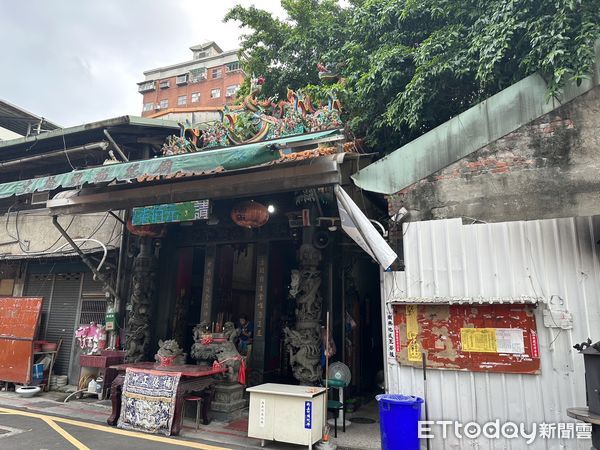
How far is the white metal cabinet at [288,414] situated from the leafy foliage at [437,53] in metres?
5.79

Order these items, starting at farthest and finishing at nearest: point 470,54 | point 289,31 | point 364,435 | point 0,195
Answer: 1. point 289,31
2. point 0,195
3. point 470,54
4. point 364,435

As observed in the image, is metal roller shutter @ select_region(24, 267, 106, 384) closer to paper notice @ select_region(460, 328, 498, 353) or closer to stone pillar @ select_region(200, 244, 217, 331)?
stone pillar @ select_region(200, 244, 217, 331)

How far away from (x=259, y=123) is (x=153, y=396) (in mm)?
6132

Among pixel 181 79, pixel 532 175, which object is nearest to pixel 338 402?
pixel 532 175

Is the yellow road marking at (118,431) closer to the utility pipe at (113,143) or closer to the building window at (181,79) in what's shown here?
the utility pipe at (113,143)

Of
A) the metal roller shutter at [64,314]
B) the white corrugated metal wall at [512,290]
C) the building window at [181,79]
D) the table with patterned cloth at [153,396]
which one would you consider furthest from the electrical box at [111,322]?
the building window at [181,79]

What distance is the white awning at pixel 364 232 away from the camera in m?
5.96

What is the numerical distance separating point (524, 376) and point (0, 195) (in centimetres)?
1217

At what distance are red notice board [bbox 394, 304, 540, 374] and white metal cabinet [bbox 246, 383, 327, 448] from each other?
1.60 meters

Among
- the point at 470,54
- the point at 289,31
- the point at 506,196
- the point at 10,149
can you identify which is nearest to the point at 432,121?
the point at 470,54

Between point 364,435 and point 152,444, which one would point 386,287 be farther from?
point 152,444

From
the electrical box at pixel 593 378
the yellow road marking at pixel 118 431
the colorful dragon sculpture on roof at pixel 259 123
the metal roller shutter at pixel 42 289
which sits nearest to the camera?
the electrical box at pixel 593 378

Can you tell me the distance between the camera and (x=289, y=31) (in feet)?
41.8

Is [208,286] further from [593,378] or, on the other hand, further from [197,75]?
[197,75]
